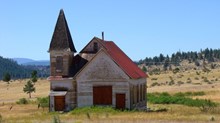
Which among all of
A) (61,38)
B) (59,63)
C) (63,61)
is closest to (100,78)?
(63,61)

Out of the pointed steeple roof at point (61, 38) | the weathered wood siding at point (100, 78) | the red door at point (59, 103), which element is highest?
the pointed steeple roof at point (61, 38)

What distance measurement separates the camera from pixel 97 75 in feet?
129

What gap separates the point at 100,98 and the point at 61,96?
325 centimetres

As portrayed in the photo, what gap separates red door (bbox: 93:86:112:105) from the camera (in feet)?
128

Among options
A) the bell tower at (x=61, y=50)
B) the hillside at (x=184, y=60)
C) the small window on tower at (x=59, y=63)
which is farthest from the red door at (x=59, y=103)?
the hillside at (x=184, y=60)

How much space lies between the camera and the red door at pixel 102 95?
128 feet

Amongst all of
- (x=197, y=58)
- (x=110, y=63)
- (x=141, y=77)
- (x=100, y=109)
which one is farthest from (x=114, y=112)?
(x=197, y=58)

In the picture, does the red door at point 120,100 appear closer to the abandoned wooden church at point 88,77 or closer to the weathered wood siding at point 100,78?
the abandoned wooden church at point 88,77

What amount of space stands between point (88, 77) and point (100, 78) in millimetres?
1007

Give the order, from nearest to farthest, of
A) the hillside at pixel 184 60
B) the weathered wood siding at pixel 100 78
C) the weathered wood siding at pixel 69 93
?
the weathered wood siding at pixel 100 78, the weathered wood siding at pixel 69 93, the hillside at pixel 184 60

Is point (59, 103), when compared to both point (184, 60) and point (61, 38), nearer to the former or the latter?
point (61, 38)

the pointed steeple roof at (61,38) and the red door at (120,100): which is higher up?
the pointed steeple roof at (61,38)

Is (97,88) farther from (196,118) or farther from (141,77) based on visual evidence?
(196,118)

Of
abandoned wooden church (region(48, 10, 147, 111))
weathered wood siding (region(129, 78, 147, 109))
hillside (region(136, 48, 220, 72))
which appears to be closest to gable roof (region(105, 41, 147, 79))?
abandoned wooden church (region(48, 10, 147, 111))
